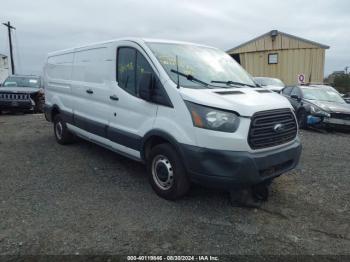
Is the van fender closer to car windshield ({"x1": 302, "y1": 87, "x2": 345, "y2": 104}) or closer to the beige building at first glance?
car windshield ({"x1": 302, "y1": 87, "x2": 345, "y2": 104})

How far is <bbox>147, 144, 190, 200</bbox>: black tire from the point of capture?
405 centimetres

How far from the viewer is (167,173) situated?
13.9 ft

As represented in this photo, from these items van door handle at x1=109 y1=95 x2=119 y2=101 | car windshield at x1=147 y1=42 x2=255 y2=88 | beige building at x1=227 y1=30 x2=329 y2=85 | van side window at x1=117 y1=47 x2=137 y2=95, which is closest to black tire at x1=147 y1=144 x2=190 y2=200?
car windshield at x1=147 y1=42 x2=255 y2=88

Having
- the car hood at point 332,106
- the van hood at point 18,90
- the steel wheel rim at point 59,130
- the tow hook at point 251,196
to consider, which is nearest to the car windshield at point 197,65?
the tow hook at point 251,196

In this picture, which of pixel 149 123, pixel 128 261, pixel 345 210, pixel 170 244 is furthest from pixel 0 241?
pixel 345 210

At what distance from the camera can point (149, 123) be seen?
4.44 metres

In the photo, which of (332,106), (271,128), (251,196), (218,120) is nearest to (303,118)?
(332,106)

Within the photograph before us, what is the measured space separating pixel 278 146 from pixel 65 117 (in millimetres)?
4623

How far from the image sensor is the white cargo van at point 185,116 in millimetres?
3719

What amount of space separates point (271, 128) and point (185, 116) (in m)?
1.05

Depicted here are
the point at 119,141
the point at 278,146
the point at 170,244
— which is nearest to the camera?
the point at 170,244

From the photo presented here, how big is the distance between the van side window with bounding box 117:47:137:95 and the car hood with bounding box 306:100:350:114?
7.48 metres

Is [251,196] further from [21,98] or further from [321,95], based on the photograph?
[21,98]

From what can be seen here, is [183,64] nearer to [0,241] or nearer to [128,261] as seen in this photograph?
[128,261]
